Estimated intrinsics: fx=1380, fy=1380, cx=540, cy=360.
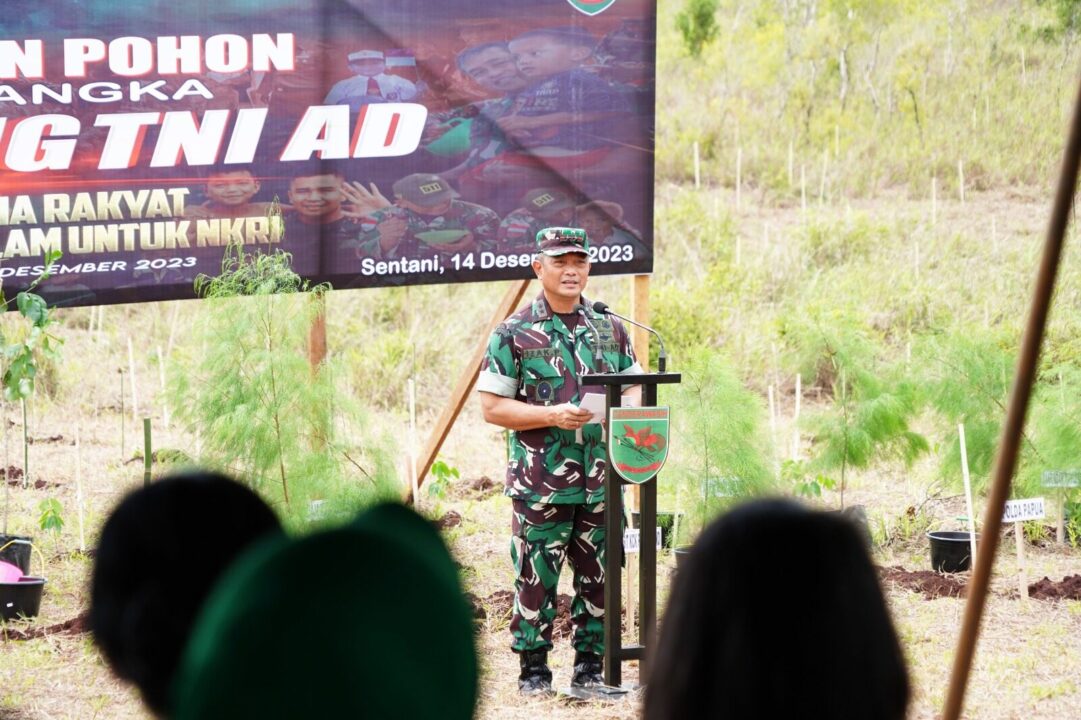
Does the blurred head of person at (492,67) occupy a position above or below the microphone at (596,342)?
above

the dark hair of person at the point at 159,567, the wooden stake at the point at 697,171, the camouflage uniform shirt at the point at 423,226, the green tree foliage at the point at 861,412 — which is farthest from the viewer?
the wooden stake at the point at 697,171

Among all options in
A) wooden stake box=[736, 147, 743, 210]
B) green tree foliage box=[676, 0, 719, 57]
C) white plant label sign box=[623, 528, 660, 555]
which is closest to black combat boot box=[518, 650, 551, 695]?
white plant label sign box=[623, 528, 660, 555]

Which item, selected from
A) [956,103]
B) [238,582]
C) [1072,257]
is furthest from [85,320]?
[238,582]

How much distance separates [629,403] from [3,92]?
3098mm

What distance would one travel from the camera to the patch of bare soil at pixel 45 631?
19.5 feet

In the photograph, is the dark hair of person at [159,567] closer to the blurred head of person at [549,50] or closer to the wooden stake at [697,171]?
the blurred head of person at [549,50]

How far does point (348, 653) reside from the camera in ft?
3.80

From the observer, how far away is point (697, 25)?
17.3 m

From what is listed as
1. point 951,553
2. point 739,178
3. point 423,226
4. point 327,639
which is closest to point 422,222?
point 423,226

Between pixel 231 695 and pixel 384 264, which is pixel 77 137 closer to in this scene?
pixel 384 264

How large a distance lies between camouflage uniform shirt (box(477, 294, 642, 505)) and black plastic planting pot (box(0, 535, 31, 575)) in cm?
257

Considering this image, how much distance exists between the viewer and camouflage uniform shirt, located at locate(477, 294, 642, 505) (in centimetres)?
513

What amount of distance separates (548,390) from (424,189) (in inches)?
71.2

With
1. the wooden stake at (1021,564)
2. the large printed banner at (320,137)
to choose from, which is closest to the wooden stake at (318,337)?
the large printed banner at (320,137)
